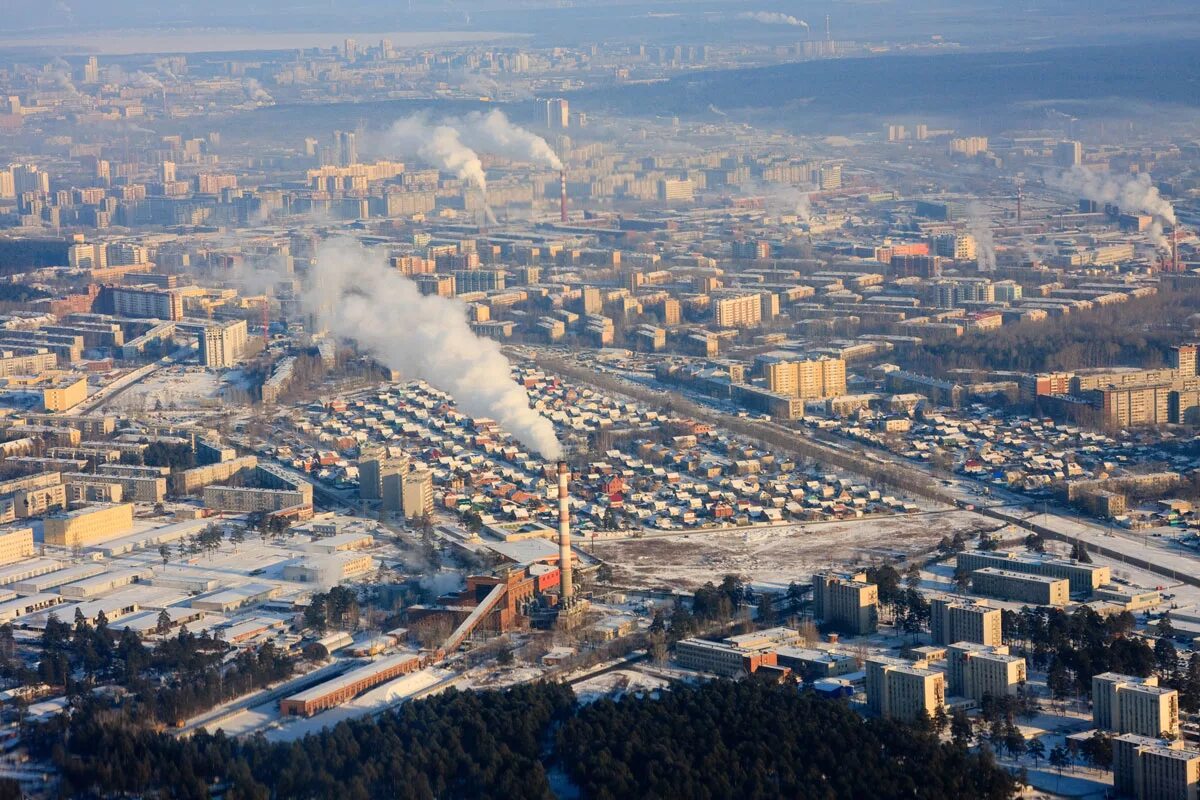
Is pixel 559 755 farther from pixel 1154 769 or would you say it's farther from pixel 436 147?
pixel 436 147

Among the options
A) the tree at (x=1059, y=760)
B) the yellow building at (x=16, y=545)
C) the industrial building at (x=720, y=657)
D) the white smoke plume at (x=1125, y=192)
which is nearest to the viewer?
the tree at (x=1059, y=760)

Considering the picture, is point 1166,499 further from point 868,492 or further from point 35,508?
point 35,508

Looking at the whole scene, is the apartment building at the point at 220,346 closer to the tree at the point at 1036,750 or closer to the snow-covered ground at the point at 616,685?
the snow-covered ground at the point at 616,685

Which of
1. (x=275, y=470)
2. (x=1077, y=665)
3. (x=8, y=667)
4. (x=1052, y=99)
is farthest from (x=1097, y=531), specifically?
(x=1052, y=99)

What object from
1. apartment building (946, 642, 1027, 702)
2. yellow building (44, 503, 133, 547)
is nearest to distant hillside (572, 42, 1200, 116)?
yellow building (44, 503, 133, 547)

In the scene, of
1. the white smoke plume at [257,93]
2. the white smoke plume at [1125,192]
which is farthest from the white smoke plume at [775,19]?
the white smoke plume at [1125,192]
